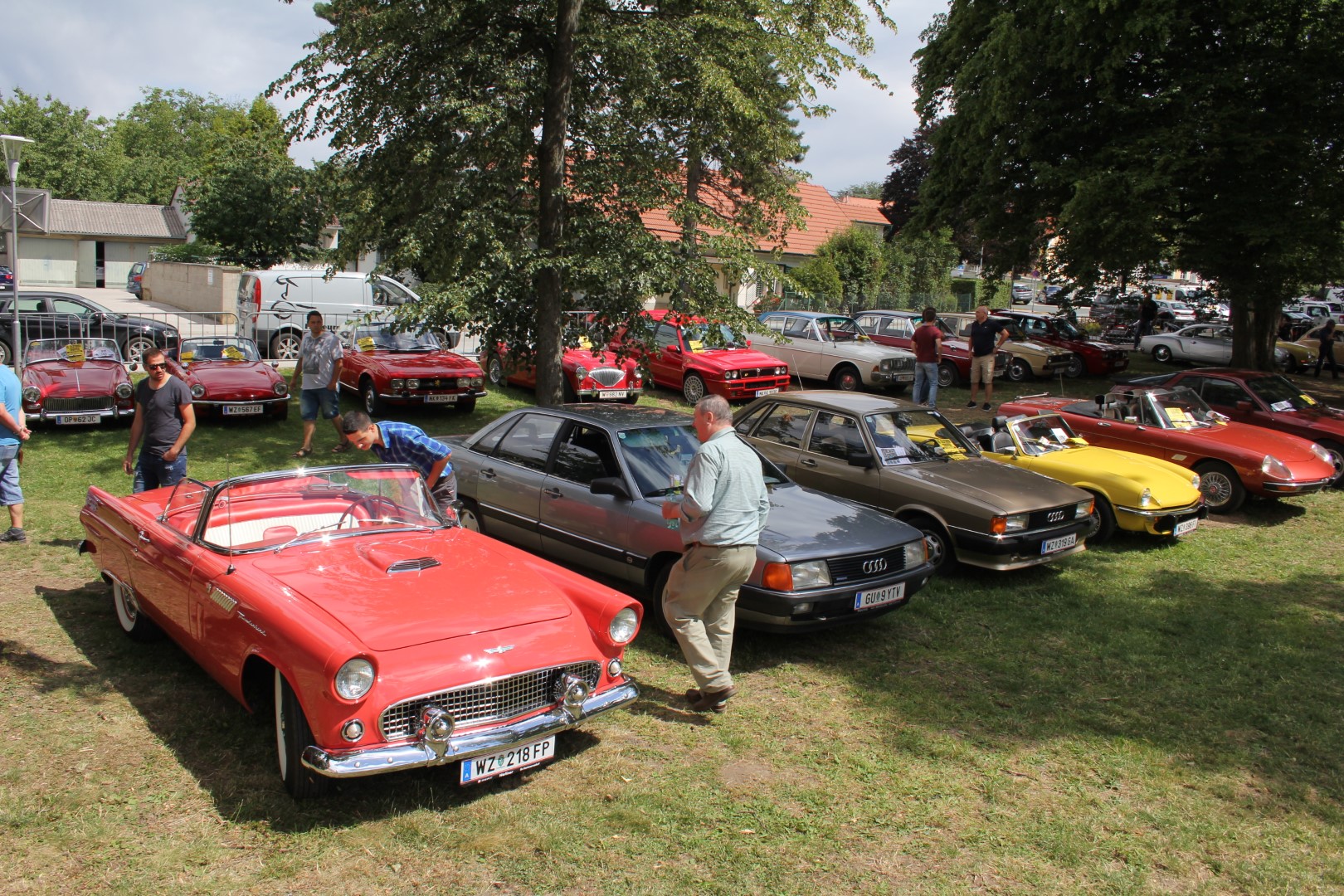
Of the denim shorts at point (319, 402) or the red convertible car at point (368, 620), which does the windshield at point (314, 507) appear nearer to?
the red convertible car at point (368, 620)

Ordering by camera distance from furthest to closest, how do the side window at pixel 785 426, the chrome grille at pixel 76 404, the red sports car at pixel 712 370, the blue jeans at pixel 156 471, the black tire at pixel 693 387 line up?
the black tire at pixel 693 387 < the red sports car at pixel 712 370 < the chrome grille at pixel 76 404 < the side window at pixel 785 426 < the blue jeans at pixel 156 471

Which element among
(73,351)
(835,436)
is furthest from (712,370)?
(73,351)

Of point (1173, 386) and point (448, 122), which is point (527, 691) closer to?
point (448, 122)

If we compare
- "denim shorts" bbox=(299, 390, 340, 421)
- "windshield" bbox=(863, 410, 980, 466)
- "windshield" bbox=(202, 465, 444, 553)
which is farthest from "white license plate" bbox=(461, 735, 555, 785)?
"denim shorts" bbox=(299, 390, 340, 421)

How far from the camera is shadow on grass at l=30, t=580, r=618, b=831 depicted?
169 inches

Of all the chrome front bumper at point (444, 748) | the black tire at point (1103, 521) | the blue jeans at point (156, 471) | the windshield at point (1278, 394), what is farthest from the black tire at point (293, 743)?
the windshield at point (1278, 394)

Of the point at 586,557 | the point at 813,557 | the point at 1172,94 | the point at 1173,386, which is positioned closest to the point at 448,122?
the point at 586,557

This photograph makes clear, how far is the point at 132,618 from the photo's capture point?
6.09 meters

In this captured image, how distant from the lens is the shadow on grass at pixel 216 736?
430 centimetres

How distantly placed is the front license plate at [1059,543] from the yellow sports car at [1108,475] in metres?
0.36

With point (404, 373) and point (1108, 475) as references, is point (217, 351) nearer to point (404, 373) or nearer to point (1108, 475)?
point (404, 373)

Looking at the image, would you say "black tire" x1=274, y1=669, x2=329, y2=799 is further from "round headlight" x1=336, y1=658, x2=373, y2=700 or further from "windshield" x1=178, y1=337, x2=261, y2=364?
"windshield" x1=178, y1=337, x2=261, y2=364

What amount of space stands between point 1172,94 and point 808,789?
17.5m

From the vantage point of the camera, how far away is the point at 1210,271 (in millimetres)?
17969
